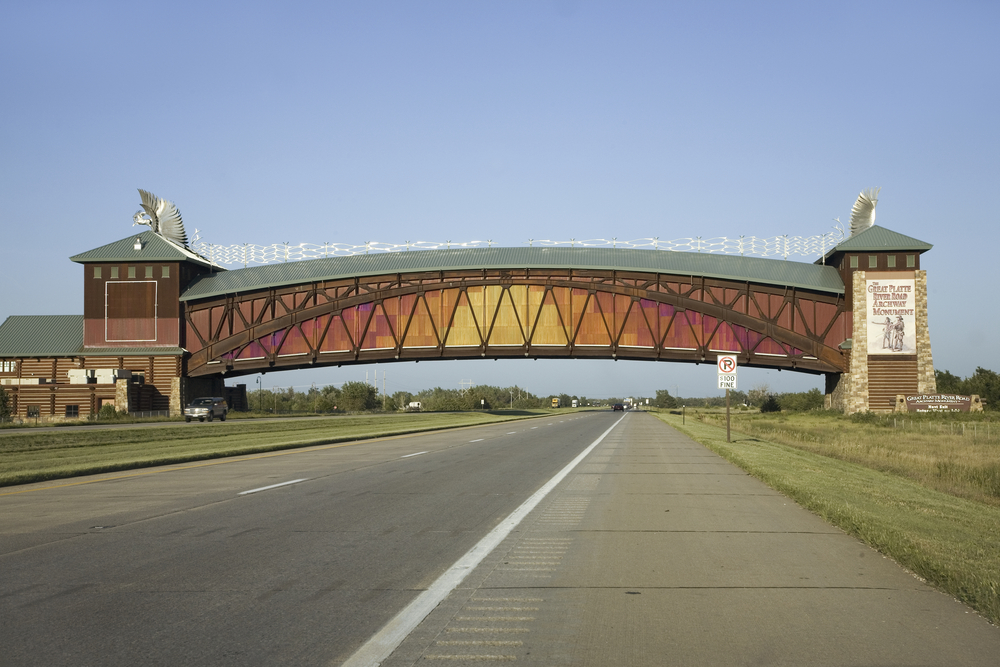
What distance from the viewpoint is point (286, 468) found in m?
21.2

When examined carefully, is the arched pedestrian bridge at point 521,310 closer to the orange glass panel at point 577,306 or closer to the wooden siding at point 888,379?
the orange glass panel at point 577,306

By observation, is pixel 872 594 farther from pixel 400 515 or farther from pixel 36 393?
pixel 36 393

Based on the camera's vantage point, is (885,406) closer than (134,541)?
No

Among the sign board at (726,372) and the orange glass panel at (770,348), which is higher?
the orange glass panel at (770,348)

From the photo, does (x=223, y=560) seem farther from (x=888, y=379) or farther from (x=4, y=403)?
(x=4, y=403)

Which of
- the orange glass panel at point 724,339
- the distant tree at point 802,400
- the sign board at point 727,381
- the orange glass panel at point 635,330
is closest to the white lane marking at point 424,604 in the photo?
the sign board at point 727,381

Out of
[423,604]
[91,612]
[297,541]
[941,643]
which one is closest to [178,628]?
[91,612]

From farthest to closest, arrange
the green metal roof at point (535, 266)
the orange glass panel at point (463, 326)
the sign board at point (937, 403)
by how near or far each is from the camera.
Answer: the orange glass panel at point (463, 326)
the green metal roof at point (535, 266)
the sign board at point (937, 403)

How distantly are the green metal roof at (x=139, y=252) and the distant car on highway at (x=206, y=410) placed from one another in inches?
684

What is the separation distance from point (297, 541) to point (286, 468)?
11.4 metres

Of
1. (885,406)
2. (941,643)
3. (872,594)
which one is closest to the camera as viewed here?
(941,643)

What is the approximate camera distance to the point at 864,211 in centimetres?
7612

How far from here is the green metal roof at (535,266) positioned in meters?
71.2

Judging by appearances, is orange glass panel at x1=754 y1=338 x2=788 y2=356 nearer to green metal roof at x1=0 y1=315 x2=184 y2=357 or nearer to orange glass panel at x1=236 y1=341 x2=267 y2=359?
orange glass panel at x1=236 y1=341 x2=267 y2=359
